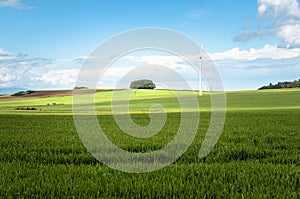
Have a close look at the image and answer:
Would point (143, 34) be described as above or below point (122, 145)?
above

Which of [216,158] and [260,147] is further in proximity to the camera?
[260,147]

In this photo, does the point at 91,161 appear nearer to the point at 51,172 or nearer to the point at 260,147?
the point at 51,172

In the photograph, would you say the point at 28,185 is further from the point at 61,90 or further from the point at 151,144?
the point at 61,90

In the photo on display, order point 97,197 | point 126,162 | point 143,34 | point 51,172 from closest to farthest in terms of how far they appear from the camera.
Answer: point 97,197 < point 51,172 < point 126,162 < point 143,34

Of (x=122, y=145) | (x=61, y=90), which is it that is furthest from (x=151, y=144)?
(x=61, y=90)

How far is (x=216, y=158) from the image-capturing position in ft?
38.1

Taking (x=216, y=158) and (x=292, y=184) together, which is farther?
(x=216, y=158)

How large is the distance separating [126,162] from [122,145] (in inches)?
136

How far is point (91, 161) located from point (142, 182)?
380 centimetres

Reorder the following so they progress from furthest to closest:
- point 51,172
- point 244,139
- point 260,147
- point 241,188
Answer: point 244,139, point 260,147, point 51,172, point 241,188

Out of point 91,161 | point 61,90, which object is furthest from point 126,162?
point 61,90

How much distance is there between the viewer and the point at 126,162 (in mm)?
10859

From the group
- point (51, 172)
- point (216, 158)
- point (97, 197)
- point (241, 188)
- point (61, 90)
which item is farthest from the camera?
point (61, 90)

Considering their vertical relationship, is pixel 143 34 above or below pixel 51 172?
above
